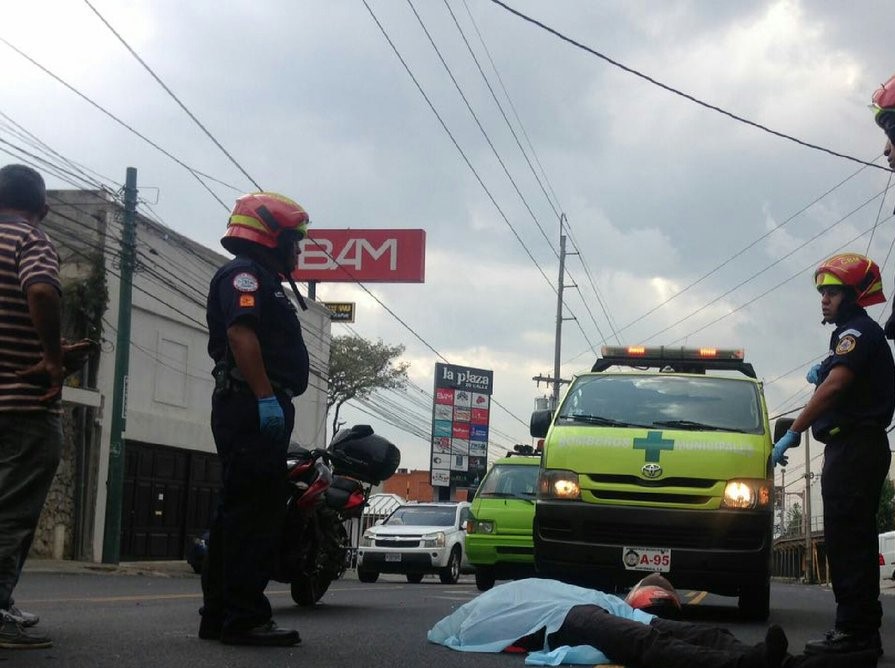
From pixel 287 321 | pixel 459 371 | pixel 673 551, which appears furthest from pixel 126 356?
pixel 459 371

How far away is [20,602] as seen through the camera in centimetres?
963

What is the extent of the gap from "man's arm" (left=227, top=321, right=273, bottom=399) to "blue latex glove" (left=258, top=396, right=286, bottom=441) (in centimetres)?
4

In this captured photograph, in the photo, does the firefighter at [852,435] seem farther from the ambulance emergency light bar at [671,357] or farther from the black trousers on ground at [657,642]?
the ambulance emergency light bar at [671,357]

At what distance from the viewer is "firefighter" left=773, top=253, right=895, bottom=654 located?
6375mm

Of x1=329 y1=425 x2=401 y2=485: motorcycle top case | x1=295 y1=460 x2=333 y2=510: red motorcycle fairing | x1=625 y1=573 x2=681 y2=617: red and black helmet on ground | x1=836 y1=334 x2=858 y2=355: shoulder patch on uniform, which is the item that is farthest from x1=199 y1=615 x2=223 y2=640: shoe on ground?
x1=836 y1=334 x2=858 y2=355: shoulder patch on uniform

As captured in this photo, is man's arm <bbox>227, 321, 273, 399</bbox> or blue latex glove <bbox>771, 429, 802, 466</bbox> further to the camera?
blue latex glove <bbox>771, 429, 802, 466</bbox>

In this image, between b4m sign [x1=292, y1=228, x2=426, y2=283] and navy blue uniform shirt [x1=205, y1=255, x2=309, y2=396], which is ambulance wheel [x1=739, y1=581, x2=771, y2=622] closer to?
navy blue uniform shirt [x1=205, y1=255, x2=309, y2=396]

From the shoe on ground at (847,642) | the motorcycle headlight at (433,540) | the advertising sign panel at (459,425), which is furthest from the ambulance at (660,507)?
the advertising sign panel at (459,425)

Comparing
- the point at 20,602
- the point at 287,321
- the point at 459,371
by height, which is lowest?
the point at 20,602

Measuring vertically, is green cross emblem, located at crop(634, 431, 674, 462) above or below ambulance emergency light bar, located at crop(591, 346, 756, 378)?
below

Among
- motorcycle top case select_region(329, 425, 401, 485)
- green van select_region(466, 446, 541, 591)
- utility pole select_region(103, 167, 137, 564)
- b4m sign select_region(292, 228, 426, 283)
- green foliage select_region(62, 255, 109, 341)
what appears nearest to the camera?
motorcycle top case select_region(329, 425, 401, 485)

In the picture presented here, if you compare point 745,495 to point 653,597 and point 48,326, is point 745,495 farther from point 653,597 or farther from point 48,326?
point 48,326

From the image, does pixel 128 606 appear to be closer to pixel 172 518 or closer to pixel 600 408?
pixel 600 408

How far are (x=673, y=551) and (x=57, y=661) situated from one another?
503 cm
